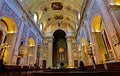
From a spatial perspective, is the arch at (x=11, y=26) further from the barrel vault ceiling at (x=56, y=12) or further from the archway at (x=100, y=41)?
the archway at (x=100, y=41)

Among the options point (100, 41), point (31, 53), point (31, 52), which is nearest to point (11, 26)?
point (31, 53)

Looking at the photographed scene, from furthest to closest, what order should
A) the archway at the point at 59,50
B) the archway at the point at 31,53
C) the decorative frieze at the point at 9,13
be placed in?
the archway at the point at 59,50 → the archway at the point at 31,53 → the decorative frieze at the point at 9,13

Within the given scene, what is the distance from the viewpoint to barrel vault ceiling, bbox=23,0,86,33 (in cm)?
1397

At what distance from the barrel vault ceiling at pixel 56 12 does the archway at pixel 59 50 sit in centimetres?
174

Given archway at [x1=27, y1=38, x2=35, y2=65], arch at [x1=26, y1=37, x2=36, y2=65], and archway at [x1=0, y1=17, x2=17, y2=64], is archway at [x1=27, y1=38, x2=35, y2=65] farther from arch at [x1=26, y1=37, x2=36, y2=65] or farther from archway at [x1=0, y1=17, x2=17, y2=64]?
archway at [x1=0, y1=17, x2=17, y2=64]

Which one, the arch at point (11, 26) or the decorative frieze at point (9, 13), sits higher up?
the decorative frieze at point (9, 13)

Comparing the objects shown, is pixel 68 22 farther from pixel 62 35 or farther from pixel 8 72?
pixel 8 72

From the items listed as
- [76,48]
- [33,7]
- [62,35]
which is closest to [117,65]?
[33,7]

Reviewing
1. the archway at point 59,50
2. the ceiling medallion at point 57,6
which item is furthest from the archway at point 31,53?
the archway at point 59,50

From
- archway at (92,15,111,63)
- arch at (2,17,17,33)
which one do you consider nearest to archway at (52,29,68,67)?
archway at (92,15,111,63)

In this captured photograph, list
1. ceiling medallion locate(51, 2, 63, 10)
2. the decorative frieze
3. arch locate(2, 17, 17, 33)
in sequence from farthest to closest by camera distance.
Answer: ceiling medallion locate(51, 2, 63, 10)
arch locate(2, 17, 17, 33)
the decorative frieze

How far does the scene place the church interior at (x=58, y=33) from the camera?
6246mm

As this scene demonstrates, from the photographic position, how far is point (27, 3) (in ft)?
40.4

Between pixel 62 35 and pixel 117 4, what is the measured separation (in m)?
16.9
